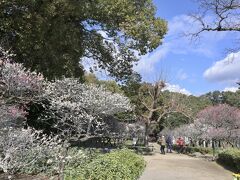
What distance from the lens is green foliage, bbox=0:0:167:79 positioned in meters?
16.4

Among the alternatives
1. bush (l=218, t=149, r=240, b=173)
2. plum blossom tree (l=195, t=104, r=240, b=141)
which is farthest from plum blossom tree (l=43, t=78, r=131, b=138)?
plum blossom tree (l=195, t=104, r=240, b=141)

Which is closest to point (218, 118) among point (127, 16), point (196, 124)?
point (196, 124)

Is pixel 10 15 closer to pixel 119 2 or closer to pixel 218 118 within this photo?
pixel 119 2

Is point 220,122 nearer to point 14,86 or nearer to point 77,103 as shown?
point 77,103

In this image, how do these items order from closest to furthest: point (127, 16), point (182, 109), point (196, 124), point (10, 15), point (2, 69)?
point (2, 69), point (10, 15), point (127, 16), point (182, 109), point (196, 124)

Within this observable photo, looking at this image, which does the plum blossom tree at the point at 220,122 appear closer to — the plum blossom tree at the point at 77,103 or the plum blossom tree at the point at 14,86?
the plum blossom tree at the point at 77,103

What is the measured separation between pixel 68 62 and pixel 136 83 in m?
7.82

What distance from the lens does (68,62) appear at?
1831 centimetres

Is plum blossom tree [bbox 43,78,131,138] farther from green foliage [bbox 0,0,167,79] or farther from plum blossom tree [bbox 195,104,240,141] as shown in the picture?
plum blossom tree [bbox 195,104,240,141]

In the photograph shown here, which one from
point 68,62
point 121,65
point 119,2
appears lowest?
point 68,62

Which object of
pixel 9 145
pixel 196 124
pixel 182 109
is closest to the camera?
pixel 9 145

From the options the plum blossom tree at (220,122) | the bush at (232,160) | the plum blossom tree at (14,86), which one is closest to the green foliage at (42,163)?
the plum blossom tree at (14,86)

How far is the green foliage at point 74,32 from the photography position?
16.4m

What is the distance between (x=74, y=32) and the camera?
18766mm
